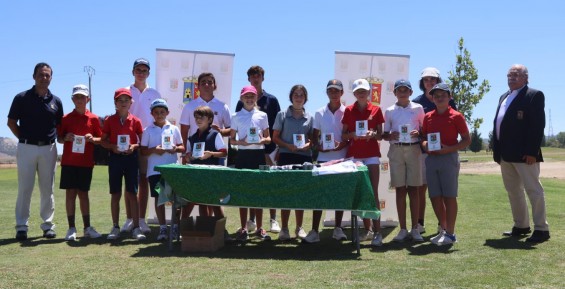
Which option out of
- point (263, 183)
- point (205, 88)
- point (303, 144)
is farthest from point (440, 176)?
point (205, 88)

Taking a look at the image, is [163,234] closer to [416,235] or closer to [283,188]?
[283,188]

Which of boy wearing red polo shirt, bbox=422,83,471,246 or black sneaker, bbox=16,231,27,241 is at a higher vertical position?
boy wearing red polo shirt, bbox=422,83,471,246

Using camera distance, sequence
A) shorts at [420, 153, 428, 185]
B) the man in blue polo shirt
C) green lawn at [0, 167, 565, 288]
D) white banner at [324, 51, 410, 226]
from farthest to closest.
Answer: white banner at [324, 51, 410, 226], shorts at [420, 153, 428, 185], the man in blue polo shirt, green lawn at [0, 167, 565, 288]

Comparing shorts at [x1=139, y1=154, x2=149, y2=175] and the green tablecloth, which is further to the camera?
shorts at [x1=139, y1=154, x2=149, y2=175]

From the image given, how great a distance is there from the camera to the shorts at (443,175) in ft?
21.7

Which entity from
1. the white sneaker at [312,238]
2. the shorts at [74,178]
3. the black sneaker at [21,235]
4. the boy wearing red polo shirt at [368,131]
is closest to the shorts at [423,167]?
the boy wearing red polo shirt at [368,131]

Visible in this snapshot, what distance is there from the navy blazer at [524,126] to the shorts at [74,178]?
513 centimetres

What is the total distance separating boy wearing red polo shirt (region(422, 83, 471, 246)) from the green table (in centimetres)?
105

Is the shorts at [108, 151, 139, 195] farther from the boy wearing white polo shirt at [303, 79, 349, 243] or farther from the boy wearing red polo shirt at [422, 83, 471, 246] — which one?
the boy wearing red polo shirt at [422, 83, 471, 246]

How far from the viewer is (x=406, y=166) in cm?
698

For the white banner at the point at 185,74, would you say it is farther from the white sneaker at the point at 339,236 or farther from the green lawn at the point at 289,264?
the white sneaker at the point at 339,236

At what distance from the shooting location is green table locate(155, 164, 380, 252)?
5977 millimetres

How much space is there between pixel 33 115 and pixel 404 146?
4539 mm

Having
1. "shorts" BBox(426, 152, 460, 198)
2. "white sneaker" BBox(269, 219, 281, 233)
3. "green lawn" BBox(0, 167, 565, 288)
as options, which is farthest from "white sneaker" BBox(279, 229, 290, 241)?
"shorts" BBox(426, 152, 460, 198)
